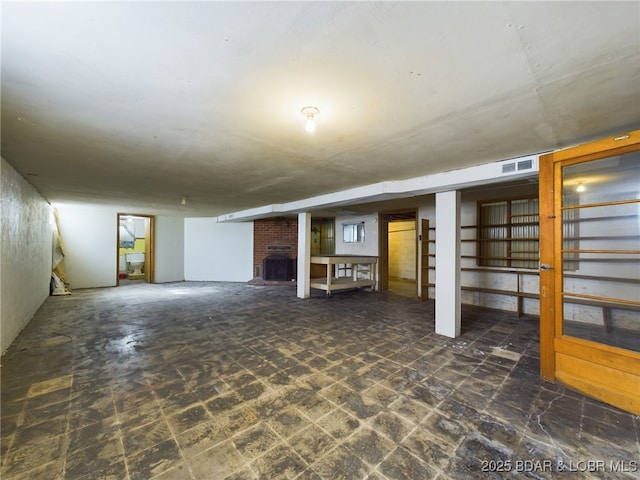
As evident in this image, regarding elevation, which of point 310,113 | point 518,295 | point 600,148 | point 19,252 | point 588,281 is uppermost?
point 310,113

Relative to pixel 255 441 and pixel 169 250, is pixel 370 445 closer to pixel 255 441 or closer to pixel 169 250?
pixel 255 441

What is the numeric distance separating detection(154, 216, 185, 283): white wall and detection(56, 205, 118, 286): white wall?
3.78 feet

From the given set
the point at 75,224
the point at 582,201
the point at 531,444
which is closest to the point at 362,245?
the point at 582,201

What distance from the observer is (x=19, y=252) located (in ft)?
11.8

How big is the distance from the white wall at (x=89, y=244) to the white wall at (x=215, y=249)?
209 cm

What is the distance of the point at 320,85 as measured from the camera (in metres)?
1.61

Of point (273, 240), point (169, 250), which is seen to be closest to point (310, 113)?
point (273, 240)

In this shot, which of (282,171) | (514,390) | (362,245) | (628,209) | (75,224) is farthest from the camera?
(362,245)

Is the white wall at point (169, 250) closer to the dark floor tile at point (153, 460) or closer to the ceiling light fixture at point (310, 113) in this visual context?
the dark floor tile at point (153, 460)

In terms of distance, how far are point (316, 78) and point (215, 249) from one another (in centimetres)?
846

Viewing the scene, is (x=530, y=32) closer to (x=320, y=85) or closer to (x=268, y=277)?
(x=320, y=85)

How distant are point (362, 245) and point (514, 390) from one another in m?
5.74

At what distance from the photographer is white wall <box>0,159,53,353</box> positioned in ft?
9.83

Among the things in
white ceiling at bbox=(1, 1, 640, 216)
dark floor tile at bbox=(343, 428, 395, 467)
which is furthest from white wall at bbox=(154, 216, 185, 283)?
dark floor tile at bbox=(343, 428, 395, 467)
